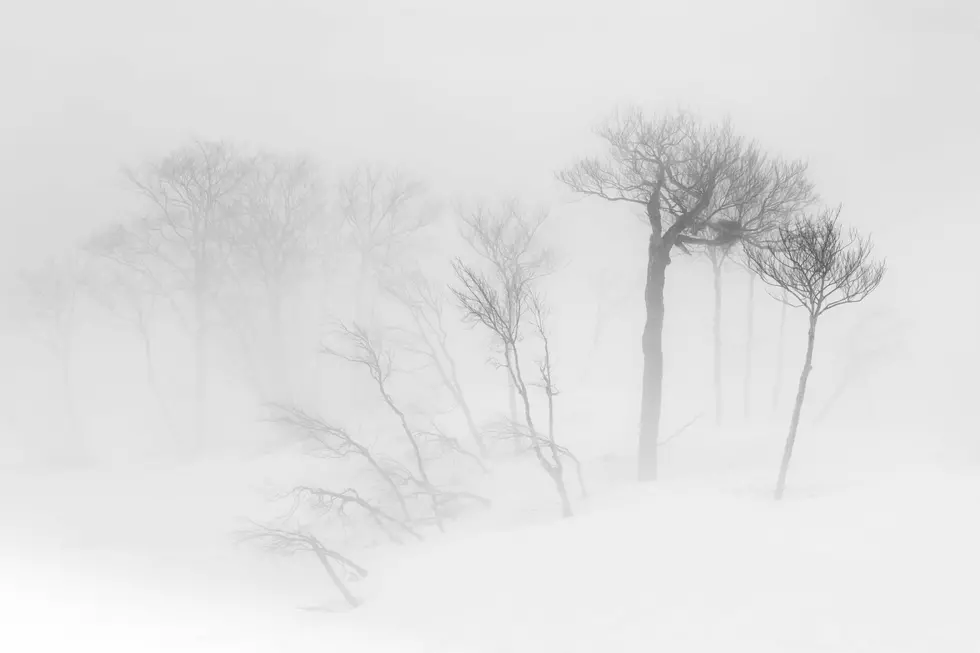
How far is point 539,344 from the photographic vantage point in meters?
39.7

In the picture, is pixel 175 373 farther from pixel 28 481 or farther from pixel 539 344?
pixel 539 344

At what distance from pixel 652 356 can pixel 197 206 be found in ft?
70.9

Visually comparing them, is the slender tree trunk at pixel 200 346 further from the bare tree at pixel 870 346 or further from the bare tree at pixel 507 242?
the bare tree at pixel 870 346

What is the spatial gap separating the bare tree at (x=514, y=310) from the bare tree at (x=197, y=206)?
512 inches

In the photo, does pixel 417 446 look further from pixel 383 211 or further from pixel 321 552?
pixel 383 211

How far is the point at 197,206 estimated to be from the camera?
80.1 feet

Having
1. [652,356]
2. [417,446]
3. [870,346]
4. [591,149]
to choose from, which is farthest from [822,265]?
Result: [591,149]

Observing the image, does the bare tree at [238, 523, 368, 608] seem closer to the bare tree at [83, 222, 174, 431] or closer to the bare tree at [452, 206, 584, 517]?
the bare tree at [452, 206, 584, 517]

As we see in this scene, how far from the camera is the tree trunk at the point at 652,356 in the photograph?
13430 mm

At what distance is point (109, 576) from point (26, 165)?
359 ft

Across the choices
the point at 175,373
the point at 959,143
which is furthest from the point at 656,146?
the point at 959,143

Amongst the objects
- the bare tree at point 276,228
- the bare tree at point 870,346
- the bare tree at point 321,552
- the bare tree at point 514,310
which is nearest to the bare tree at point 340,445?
the bare tree at point 321,552

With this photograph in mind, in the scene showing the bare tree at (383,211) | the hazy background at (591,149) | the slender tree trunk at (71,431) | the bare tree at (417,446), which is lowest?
the bare tree at (417,446)

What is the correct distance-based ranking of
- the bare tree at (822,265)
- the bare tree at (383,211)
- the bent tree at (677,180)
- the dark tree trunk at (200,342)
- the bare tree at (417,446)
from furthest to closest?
the bare tree at (383,211)
the dark tree trunk at (200,342)
the bare tree at (417,446)
the bent tree at (677,180)
the bare tree at (822,265)
